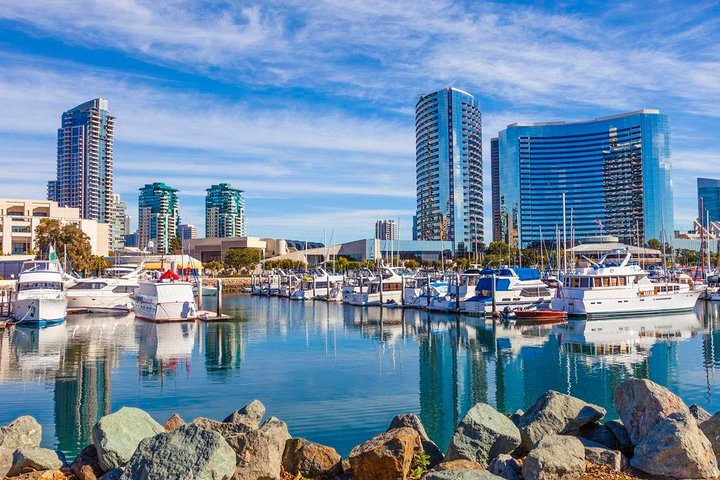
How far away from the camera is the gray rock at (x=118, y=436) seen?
11383 mm

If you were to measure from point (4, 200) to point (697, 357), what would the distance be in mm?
126513

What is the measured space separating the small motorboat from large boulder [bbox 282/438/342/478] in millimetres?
45966

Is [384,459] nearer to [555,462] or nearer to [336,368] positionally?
[555,462]

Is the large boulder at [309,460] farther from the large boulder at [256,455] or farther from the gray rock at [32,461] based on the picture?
the gray rock at [32,461]

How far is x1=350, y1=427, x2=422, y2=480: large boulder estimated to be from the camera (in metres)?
10.6

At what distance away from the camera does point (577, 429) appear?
1262 cm

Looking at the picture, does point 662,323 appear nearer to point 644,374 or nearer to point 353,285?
point 644,374

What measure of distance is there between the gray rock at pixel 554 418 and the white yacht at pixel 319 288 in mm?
73784

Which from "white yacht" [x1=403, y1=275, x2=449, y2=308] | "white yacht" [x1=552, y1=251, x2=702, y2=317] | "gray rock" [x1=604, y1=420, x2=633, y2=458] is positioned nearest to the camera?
"gray rock" [x1=604, y1=420, x2=633, y2=458]

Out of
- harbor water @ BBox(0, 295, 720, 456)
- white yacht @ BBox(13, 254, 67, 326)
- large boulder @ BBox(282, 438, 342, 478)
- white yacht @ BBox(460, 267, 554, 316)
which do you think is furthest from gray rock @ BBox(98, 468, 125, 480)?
white yacht @ BBox(460, 267, 554, 316)

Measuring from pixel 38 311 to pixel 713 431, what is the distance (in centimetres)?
5184

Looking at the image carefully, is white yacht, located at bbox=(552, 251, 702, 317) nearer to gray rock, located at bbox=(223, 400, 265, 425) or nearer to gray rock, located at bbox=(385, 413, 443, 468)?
gray rock, located at bbox=(385, 413, 443, 468)

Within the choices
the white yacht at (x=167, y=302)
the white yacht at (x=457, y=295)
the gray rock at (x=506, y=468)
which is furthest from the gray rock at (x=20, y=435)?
the white yacht at (x=457, y=295)

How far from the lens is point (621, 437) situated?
12.1 m
